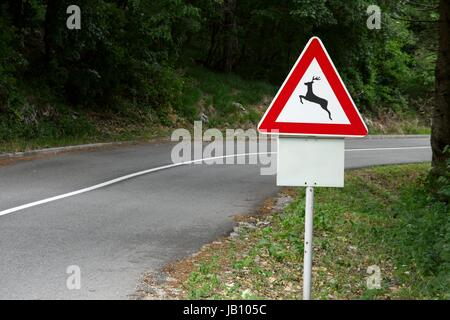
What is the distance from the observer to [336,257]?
7906mm

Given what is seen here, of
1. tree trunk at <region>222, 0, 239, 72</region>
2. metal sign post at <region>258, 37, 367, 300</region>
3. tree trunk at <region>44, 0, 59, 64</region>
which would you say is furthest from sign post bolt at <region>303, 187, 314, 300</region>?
tree trunk at <region>222, 0, 239, 72</region>

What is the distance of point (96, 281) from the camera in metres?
6.43

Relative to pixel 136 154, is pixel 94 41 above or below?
above

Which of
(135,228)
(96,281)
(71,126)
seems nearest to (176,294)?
(96,281)

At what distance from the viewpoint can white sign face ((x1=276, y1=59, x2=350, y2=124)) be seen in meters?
5.25

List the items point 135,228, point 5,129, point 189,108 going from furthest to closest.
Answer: point 189,108 → point 5,129 → point 135,228

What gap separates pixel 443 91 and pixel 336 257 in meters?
8.18

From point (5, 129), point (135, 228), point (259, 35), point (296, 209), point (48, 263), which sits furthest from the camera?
point (259, 35)

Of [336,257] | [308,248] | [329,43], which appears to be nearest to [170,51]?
[329,43]

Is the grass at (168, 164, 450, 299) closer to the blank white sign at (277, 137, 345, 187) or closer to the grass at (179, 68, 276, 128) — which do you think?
the blank white sign at (277, 137, 345, 187)

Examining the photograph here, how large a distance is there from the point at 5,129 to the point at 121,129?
5600 mm

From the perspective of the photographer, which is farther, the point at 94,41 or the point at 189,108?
the point at 189,108

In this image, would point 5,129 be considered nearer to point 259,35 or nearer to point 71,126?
point 71,126

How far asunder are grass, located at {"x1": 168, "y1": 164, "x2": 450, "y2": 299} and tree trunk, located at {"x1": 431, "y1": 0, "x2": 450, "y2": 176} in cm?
285
